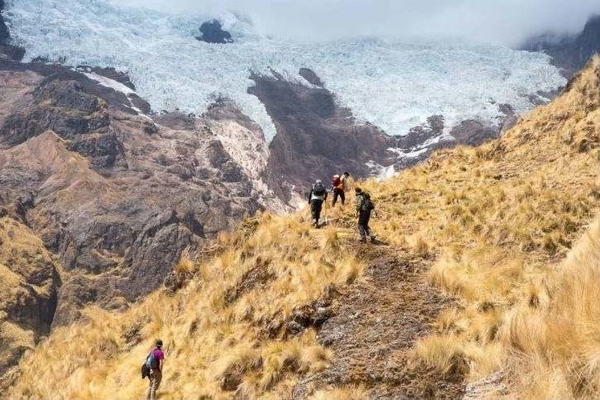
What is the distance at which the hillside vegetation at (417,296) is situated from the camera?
938cm

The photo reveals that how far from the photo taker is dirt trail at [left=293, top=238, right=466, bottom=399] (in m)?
10.9

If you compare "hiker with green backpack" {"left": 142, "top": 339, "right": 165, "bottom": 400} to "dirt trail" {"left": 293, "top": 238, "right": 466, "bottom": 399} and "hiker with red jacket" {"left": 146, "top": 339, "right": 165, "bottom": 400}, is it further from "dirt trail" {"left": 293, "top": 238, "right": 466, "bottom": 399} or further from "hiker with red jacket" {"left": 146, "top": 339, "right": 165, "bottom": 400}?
"dirt trail" {"left": 293, "top": 238, "right": 466, "bottom": 399}

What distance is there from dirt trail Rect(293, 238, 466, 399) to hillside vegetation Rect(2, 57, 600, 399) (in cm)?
10

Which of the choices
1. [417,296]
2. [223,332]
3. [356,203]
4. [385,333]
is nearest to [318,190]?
[356,203]

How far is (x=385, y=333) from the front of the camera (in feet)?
42.7

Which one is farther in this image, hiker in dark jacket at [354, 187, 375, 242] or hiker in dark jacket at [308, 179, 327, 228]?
hiker in dark jacket at [308, 179, 327, 228]

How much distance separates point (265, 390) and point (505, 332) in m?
5.06

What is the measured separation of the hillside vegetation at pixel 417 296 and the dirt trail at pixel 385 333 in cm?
10

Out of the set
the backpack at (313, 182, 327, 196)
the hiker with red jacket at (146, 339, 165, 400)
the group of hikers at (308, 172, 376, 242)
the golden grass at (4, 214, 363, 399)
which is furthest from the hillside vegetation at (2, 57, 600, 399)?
the backpack at (313, 182, 327, 196)

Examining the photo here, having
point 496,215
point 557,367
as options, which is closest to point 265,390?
point 557,367

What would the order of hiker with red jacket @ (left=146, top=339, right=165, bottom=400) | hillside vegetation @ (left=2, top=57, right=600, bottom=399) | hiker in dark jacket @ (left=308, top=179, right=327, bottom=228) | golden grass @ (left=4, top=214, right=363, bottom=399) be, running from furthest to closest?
hiker in dark jacket @ (left=308, top=179, right=327, bottom=228)
hiker with red jacket @ (left=146, top=339, right=165, bottom=400)
golden grass @ (left=4, top=214, right=363, bottom=399)
hillside vegetation @ (left=2, top=57, right=600, bottom=399)

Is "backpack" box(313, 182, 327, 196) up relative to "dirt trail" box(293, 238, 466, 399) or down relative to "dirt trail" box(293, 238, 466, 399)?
up

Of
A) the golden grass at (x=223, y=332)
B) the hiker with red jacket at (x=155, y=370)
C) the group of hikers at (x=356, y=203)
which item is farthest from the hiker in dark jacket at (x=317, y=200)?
the hiker with red jacket at (x=155, y=370)

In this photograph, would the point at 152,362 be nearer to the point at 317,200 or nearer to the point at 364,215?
the point at 364,215
